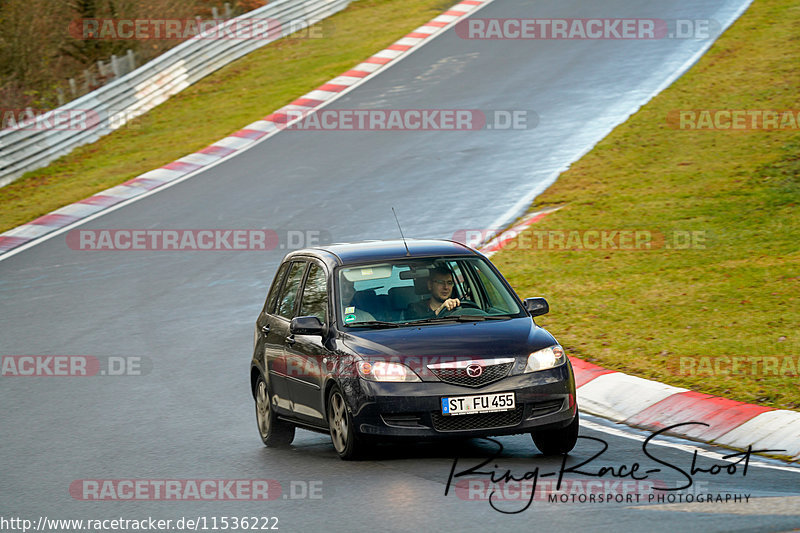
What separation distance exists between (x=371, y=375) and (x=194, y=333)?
6974mm

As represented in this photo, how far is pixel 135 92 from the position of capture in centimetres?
2984

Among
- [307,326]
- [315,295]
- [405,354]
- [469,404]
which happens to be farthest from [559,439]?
[315,295]

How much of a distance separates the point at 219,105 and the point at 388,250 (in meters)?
20.8

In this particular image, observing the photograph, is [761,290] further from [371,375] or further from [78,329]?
[78,329]

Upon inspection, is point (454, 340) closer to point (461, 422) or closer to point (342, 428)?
point (461, 422)

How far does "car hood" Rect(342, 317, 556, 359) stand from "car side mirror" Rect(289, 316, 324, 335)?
0.86 ft

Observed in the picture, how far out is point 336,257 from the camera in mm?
9781

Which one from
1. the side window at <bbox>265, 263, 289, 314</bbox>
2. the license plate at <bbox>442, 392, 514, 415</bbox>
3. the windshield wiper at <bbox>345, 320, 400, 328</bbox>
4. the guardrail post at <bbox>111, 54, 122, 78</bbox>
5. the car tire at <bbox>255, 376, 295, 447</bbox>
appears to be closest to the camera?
the license plate at <bbox>442, 392, 514, 415</bbox>

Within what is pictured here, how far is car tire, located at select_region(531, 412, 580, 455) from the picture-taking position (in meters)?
8.66

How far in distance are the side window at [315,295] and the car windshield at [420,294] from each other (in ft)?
0.65

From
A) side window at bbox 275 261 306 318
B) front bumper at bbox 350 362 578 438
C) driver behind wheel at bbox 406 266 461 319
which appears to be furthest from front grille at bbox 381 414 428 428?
side window at bbox 275 261 306 318

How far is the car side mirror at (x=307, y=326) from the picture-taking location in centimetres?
914

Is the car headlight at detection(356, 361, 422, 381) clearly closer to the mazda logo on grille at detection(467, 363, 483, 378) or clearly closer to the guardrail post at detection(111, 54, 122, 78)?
the mazda logo on grille at detection(467, 363, 483, 378)

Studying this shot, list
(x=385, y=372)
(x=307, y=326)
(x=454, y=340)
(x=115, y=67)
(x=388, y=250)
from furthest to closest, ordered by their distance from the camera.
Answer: (x=115, y=67) → (x=388, y=250) → (x=307, y=326) → (x=454, y=340) → (x=385, y=372)
